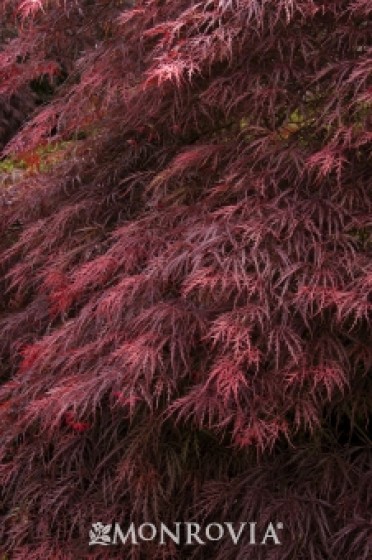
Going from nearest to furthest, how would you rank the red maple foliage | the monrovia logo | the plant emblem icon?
the red maple foliage < the monrovia logo < the plant emblem icon

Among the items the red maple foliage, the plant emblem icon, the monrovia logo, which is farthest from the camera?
the plant emblem icon

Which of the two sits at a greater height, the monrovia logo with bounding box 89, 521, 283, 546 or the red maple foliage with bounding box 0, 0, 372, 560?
the red maple foliage with bounding box 0, 0, 372, 560

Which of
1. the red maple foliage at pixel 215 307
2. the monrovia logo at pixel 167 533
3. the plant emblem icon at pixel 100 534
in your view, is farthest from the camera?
the plant emblem icon at pixel 100 534

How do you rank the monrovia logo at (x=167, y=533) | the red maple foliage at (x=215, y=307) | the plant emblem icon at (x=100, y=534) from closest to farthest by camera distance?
the red maple foliage at (x=215, y=307) < the monrovia logo at (x=167, y=533) < the plant emblem icon at (x=100, y=534)

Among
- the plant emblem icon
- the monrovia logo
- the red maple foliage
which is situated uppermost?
the red maple foliage

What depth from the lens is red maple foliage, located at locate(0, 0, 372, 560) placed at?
1.88 m

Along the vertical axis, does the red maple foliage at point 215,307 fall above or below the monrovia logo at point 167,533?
above

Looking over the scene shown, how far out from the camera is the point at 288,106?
2.18 m

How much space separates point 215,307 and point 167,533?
0.64 metres

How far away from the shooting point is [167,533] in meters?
2.17

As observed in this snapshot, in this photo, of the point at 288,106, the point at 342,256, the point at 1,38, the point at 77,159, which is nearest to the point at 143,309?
the point at 342,256

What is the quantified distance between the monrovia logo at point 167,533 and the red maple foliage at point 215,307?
0.03m

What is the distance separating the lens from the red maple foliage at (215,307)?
74.1 inches

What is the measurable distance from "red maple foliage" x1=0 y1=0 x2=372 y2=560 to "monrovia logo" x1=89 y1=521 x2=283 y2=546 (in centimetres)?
3
